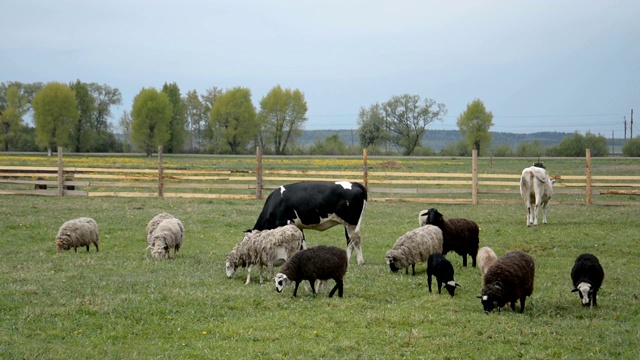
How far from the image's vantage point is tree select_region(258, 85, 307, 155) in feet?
313

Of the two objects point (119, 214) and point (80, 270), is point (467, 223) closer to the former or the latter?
point (80, 270)

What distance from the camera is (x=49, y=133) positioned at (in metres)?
82.5

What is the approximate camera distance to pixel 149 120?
8519cm

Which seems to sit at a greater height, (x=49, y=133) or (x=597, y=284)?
(x=49, y=133)

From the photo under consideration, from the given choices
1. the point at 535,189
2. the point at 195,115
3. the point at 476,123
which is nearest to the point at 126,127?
the point at 195,115

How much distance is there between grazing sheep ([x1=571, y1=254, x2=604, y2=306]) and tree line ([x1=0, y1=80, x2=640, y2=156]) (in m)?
67.9

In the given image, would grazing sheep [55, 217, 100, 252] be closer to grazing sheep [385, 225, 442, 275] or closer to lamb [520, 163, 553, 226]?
grazing sheep [385, 225, 442, 275]

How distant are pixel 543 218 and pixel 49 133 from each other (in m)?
72.8

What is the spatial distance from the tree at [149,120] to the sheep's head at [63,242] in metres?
70.5

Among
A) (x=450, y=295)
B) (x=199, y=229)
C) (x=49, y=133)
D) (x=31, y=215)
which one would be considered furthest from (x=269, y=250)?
(x=49, y=133)

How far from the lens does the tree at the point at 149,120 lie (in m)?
84.9

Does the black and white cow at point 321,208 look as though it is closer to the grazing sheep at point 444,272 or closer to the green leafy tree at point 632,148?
the grazing sheep at point 444,272

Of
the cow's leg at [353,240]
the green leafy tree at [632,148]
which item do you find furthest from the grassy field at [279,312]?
the green leafy tree at [632,148]

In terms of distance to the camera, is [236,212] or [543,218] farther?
[236,212]
